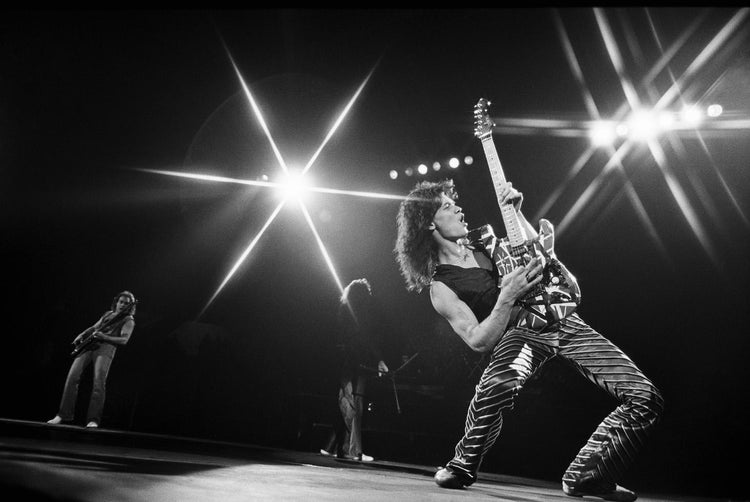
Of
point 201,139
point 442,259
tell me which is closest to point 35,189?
point 201,139

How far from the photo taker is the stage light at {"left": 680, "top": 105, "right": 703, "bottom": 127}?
20.9 feet

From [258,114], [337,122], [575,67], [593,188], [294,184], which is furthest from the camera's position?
[294,184]

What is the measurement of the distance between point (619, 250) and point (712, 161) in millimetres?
1644

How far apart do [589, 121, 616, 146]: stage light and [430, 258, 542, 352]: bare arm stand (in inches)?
196

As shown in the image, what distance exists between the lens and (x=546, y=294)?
114 inches

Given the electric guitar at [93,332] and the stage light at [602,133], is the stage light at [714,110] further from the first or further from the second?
the electric guitar at [93,332]

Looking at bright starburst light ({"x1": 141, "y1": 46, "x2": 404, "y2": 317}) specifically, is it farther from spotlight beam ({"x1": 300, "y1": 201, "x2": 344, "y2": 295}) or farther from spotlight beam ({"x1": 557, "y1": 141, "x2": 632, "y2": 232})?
spotlight beam ({"x1": 557, "y1": 141, "x2": 632, "y2": 232})

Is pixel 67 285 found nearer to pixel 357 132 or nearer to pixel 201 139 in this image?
pixel 201 139

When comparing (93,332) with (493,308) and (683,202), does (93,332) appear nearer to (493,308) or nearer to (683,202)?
(493,308)

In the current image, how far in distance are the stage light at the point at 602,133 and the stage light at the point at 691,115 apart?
0.81m

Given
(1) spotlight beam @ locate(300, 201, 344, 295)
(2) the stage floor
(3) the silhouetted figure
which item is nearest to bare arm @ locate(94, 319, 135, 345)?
(3) the silhouetted figure

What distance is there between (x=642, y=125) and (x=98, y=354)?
7.49m

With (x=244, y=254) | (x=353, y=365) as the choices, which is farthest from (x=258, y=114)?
(x=353, y=365)

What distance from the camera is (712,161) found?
21.9 feet
